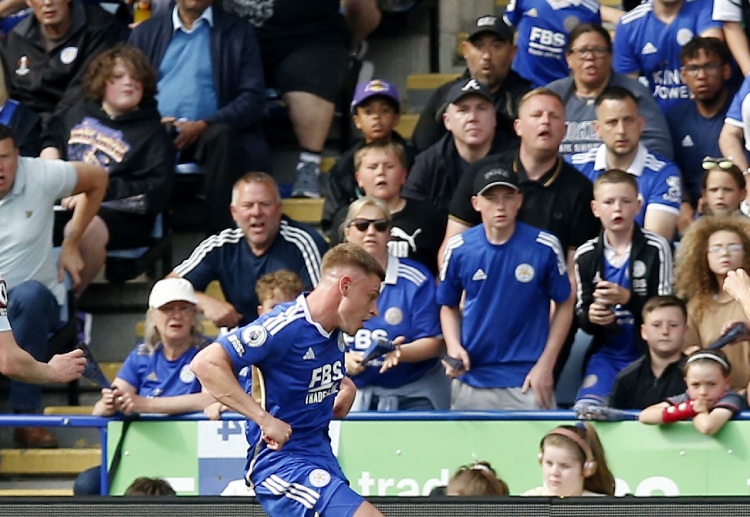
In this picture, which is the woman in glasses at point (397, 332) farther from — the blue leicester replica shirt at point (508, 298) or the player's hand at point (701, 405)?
the player's hand at point (701, 405)

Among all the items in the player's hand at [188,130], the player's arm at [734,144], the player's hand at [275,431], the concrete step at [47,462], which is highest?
the player's hand at [188,130]

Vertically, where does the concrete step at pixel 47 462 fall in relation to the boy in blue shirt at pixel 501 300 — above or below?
below

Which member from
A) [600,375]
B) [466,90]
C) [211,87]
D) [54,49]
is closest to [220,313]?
[466,90]

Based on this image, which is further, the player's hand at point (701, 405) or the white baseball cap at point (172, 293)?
the white baseball cap at point (172, 293)

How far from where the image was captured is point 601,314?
793 cm

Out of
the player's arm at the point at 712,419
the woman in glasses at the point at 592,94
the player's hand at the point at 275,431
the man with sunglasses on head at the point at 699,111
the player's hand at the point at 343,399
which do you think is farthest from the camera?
the man with sunglasses on head at the point at 699,111

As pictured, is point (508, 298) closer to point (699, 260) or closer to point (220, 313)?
point (699, 260)

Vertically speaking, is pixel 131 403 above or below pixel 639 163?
below

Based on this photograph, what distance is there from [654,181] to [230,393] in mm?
3561

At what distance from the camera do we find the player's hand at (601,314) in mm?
7922

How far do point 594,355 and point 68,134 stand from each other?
11.7ft

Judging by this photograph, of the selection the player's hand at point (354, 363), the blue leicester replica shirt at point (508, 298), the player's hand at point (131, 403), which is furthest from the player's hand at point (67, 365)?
the blue leicester replica shirt at point (508, 298)

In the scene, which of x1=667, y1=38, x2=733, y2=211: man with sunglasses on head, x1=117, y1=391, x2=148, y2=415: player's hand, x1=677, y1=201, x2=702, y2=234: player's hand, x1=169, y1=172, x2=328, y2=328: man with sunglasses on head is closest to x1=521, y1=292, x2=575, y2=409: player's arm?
x1=677, y1=201, x2=702, y2=234: player's hand

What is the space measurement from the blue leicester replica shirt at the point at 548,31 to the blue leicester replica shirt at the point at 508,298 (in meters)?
2.34
